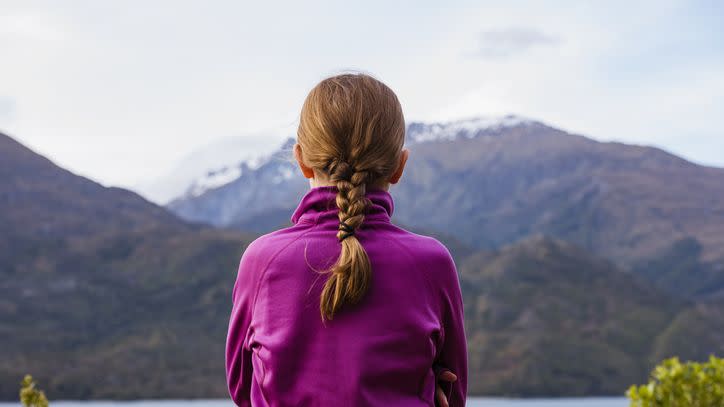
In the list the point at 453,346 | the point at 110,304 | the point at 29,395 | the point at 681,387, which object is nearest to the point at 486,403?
the point at 110,304

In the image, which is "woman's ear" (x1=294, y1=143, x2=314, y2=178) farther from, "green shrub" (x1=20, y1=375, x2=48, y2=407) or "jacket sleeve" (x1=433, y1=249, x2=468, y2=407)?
"green shrub" (x1=20, y1=375, x2=48, y2=407)

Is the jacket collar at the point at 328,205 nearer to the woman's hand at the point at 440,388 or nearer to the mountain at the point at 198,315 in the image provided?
the woman's hand at the point at 440,388

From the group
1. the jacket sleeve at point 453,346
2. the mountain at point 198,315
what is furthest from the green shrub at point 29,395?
the mountain at point 198,315

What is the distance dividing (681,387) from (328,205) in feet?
7.95

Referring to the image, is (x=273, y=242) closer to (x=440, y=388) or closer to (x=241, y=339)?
(x=241, y=339)

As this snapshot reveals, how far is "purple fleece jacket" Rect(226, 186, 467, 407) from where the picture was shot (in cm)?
235

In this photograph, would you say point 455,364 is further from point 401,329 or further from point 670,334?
point 670,334

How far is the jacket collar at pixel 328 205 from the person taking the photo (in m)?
2.47

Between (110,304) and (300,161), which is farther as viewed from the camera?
(110,304)

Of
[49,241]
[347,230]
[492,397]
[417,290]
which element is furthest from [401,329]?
[49,241]

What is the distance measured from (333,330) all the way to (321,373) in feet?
0.35

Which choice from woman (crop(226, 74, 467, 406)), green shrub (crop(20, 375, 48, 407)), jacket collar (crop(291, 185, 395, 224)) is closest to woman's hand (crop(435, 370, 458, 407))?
woman (crop(226, 74, 467, 406))

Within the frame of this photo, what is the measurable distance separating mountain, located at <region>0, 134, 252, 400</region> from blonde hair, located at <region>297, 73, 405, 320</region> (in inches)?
5947

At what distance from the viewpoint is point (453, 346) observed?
2.55 metres
